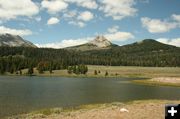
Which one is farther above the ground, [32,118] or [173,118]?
[173,118]

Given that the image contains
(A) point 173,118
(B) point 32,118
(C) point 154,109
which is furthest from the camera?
(C) point 154,109

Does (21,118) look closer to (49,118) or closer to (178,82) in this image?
(49,118)

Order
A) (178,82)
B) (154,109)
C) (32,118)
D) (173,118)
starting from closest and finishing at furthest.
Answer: (173,118) < (32,118) < (154,109) < (178,82)

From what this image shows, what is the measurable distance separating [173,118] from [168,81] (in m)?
135

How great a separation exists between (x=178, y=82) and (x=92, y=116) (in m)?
111

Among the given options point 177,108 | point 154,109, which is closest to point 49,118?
point 154,109

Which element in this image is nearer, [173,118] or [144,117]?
[173,118]

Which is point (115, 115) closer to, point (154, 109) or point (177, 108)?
point (154, 109)

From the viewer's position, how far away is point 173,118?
42.9 ft

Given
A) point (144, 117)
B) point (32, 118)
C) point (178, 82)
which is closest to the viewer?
point (144, 117)

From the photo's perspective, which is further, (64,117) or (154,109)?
(154,109)

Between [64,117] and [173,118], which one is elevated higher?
[173,118]

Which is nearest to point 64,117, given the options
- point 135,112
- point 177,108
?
point 135,112

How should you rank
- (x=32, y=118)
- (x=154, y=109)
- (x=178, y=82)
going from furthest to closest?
(x=178, y=82)
(x=154, y=109)
(x=32, y=118)
